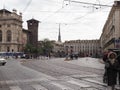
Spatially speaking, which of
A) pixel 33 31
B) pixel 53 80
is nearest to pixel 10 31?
pixel 33 31

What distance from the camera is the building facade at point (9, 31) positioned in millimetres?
153875

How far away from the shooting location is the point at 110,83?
11.5m

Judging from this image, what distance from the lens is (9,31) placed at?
156 metres

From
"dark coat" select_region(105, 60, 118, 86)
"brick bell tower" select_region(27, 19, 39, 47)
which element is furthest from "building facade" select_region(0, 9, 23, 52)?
"dark coat" select_region(105, 60, 118, 86)

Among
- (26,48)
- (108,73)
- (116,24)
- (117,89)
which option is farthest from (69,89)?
(26,48)

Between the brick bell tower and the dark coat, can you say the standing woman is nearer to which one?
the dark coat

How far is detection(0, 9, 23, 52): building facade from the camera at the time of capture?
153875 mm

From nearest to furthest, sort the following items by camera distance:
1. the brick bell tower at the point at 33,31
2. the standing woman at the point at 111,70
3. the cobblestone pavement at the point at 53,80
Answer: the standing woman at the point at 111,70, the cobblestone pavement at the point at 53,80, the brick bell tower at the point at 33,31

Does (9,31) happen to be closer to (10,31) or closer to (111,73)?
(10,31)

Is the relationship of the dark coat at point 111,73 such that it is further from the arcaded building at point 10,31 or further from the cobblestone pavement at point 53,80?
the arcaded building at point 10,31

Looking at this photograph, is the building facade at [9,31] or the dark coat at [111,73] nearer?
the dark coat at [111,73]

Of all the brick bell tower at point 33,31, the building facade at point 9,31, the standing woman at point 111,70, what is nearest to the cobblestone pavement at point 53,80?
the standing woman at point 111,70

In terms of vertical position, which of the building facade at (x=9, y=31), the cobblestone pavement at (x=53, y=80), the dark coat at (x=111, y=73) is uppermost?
the building facade at (x=9, y=31)

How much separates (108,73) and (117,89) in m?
2.85
